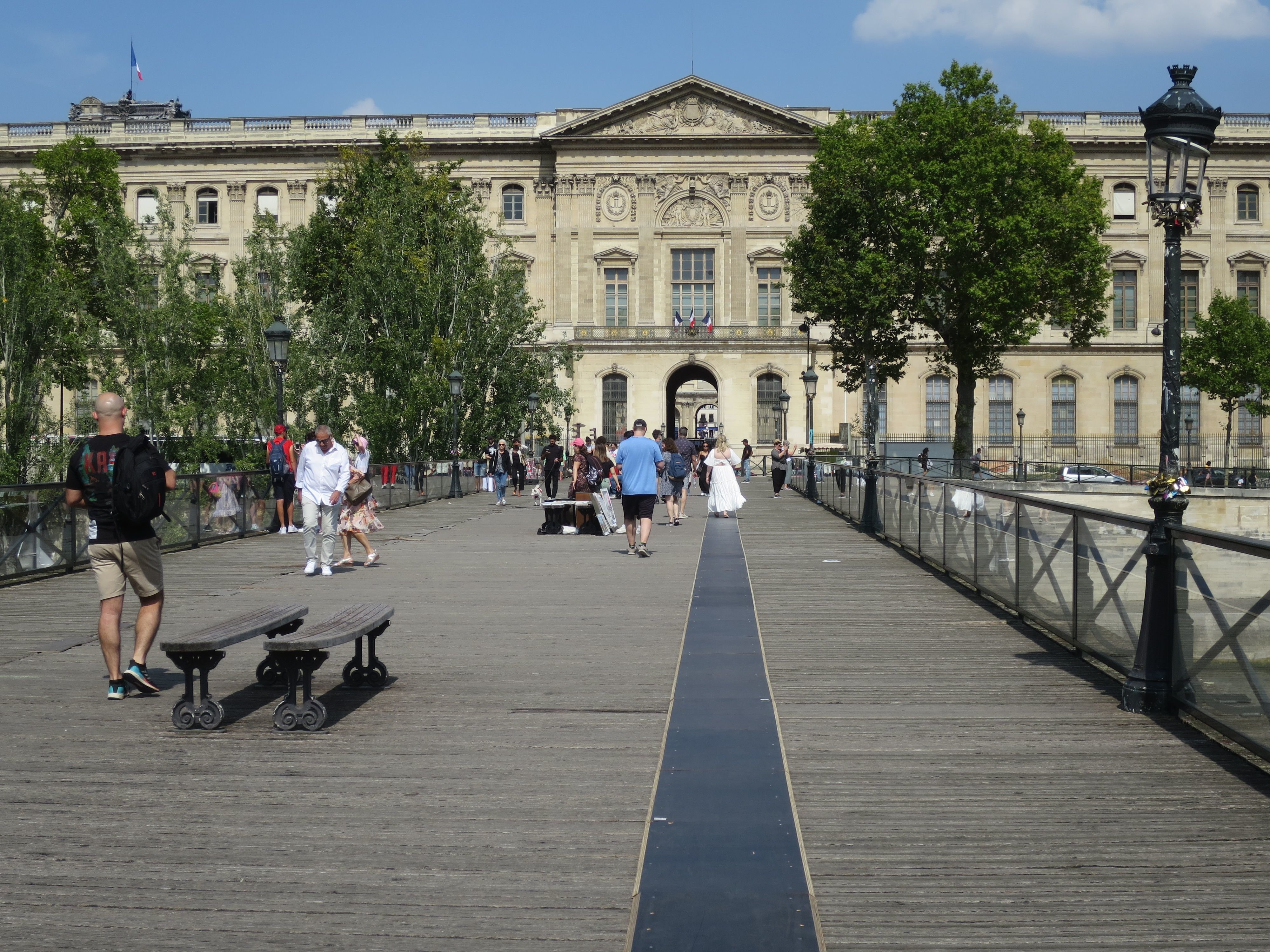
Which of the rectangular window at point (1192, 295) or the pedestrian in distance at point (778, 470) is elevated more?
the rectangular window at point (1192, 295)

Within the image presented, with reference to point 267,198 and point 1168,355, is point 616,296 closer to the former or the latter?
point 267,198

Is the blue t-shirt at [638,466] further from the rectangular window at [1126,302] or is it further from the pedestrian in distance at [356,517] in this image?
the rectangular window at [1126,302]

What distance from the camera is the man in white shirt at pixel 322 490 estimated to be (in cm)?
1684

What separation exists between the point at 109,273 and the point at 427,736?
3937 centimetres

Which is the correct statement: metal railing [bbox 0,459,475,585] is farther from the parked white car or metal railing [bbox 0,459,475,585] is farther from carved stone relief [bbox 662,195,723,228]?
carved stone relief [bbox 662,195,723,228]

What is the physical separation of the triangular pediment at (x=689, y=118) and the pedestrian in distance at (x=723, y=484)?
4284 centimetres

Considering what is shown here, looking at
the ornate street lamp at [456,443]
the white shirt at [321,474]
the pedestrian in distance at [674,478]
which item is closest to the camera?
the white shirt at [321,474]

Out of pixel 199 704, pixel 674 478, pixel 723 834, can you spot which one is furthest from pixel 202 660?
pixel 674 478

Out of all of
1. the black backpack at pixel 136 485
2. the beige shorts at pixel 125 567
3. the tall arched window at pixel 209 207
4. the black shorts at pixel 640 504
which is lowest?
the black shorts at pixel 640 504

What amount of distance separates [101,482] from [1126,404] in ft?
233

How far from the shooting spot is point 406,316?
145ft

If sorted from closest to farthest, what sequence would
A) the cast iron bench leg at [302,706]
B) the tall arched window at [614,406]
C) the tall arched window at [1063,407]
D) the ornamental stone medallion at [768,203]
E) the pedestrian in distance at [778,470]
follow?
the cast iron bench leg at [302,706]
the pedestrian in distance at [778,470]
the ornamental stone medallion at [768,203]
the tall arched window at [614,406]
the tall arched window at [1063,407]

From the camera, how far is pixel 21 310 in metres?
38.8

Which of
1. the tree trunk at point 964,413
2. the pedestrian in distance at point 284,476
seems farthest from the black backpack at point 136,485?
the tree trunk at point 964,413
